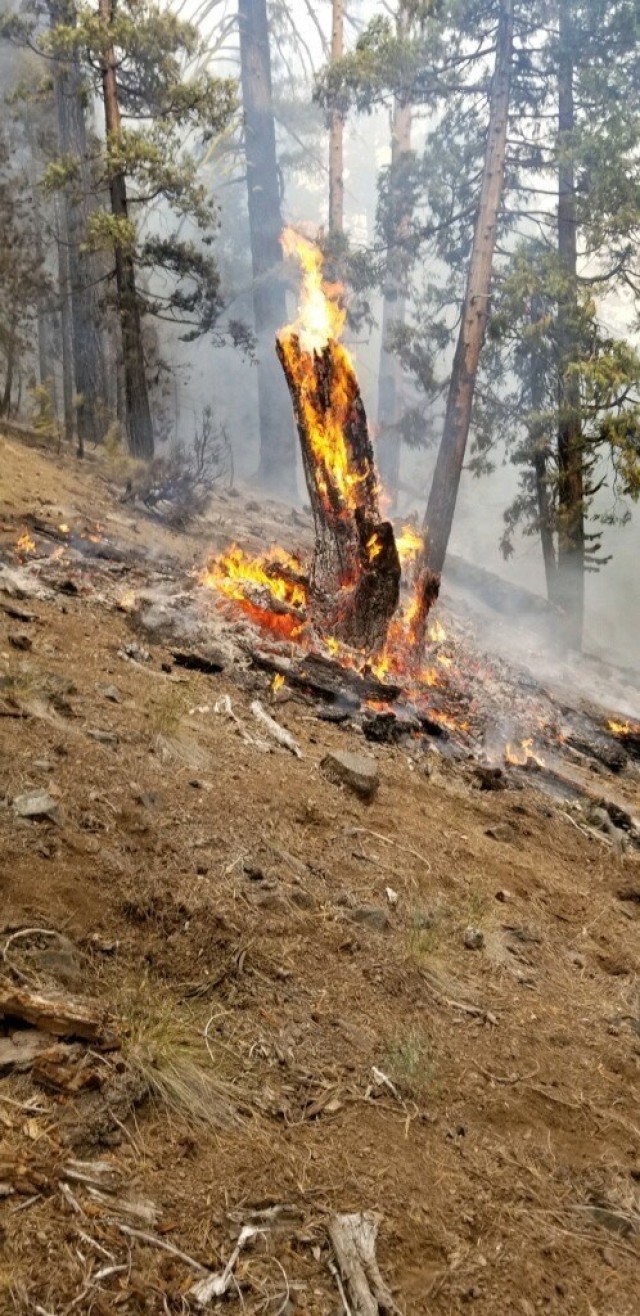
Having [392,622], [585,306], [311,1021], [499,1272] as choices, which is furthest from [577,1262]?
[585,306]

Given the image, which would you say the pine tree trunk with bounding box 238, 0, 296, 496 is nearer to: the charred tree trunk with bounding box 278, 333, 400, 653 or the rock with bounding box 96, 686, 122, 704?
the charred tree trunk with bounding box 278, 333, 400, 653

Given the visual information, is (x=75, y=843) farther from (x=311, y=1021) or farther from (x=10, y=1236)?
(x=10, y=1236)

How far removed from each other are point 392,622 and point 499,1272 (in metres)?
7.03

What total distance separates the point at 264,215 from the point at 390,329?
6696 millimetres

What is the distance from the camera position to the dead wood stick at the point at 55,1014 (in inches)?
104

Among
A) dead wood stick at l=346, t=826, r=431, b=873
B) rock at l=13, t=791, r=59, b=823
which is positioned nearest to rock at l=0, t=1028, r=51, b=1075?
rock at l=13, t=791, r=59, b=823

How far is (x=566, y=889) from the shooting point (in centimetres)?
518

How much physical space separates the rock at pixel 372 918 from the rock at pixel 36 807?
164 cm

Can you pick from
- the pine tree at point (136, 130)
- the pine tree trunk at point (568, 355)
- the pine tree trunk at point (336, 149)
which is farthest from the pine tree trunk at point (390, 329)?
the pine tree at point (136, 130)

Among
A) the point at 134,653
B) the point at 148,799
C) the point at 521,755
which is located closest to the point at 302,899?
the point at 148,799

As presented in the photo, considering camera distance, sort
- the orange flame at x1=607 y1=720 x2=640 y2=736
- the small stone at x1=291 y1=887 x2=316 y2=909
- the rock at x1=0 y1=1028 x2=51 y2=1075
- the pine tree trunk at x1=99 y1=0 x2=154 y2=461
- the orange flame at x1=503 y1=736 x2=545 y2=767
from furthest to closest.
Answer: the pine tree trunk at x1=99 y1=0 x2=154 y2=461 < the orange flame at x1=607 y1=720 x2=640 y2=736 < the orange flame at x1=503 y1=736 x2=545 y2=767 < the small stone at x1=291 y1=887 x2=316 y2=909 < the rock at x1=0 y1=1028 x2=51 y2=1075

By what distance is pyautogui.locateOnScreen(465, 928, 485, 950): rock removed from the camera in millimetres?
4199

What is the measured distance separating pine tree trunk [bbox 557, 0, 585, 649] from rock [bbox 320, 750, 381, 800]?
9700 millimetres

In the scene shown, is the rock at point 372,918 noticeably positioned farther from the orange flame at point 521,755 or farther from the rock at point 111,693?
the orange flame at point 521,755
